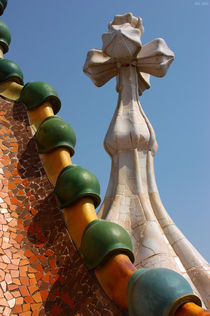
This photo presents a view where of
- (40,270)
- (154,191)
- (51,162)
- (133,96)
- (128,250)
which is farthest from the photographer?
(133,96)

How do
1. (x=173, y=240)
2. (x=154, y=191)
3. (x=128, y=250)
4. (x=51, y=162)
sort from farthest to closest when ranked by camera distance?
(x=154, y=191) → (x=173, y=240) → (x=51, y=162) → (x=128, y=250)

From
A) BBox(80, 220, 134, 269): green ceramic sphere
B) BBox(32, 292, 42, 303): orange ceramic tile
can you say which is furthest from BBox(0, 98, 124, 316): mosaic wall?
BBox(80, 220, 134, 269): green ceramic sphere

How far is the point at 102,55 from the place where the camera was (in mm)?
7078

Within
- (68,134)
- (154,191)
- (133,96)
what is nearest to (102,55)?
(133,96)

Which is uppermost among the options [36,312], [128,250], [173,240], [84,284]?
[128,250]

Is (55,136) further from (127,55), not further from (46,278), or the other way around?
(127,55)

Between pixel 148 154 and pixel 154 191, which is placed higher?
pixel 148 154

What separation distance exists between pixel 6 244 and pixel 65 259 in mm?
396

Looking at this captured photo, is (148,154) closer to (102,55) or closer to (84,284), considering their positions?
(102,55)

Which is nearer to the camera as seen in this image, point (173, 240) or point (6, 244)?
point (6, 244)

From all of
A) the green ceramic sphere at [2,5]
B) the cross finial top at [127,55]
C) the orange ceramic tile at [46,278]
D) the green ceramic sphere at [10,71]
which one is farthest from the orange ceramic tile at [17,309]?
the cross finial top at [127,55]

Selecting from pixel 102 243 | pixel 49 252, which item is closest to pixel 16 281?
pixel 49 252

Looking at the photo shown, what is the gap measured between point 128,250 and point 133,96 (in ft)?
16.0

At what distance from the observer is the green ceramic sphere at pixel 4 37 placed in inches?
156
